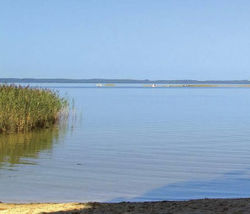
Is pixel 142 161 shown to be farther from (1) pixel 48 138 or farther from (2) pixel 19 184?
(1) pixel 48 138

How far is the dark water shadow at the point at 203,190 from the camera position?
8.81m

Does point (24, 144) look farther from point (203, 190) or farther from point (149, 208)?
point (149, 208)

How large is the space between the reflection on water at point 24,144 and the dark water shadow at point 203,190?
4.54m

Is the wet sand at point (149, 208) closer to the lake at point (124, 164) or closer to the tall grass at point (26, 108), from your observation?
the lake at point (124, 164)

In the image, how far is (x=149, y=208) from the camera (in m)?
6.78

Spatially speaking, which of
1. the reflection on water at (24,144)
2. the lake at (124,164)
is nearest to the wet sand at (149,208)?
the lake at (124,164)

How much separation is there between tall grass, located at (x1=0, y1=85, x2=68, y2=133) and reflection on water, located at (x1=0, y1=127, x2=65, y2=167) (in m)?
0.43

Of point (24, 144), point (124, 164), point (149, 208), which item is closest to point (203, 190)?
point (149, 208)

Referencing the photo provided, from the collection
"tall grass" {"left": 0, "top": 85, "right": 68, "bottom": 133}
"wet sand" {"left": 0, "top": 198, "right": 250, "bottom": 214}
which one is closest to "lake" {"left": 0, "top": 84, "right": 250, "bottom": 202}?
"tall grass" {"left": 0, "top": 85, "right": 68, "bottom": 133}

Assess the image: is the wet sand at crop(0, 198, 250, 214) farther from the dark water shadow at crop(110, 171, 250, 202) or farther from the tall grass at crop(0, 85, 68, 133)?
the tall grass at crop(0, 85, 68, 133)

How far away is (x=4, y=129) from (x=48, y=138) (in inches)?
64.5

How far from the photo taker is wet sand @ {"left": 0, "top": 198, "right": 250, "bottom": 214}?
6473 mm

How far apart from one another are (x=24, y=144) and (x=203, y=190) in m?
8.13

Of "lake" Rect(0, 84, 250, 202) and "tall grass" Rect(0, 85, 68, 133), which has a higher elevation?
"tall grass" Rect(0, 85, 68, 133)
